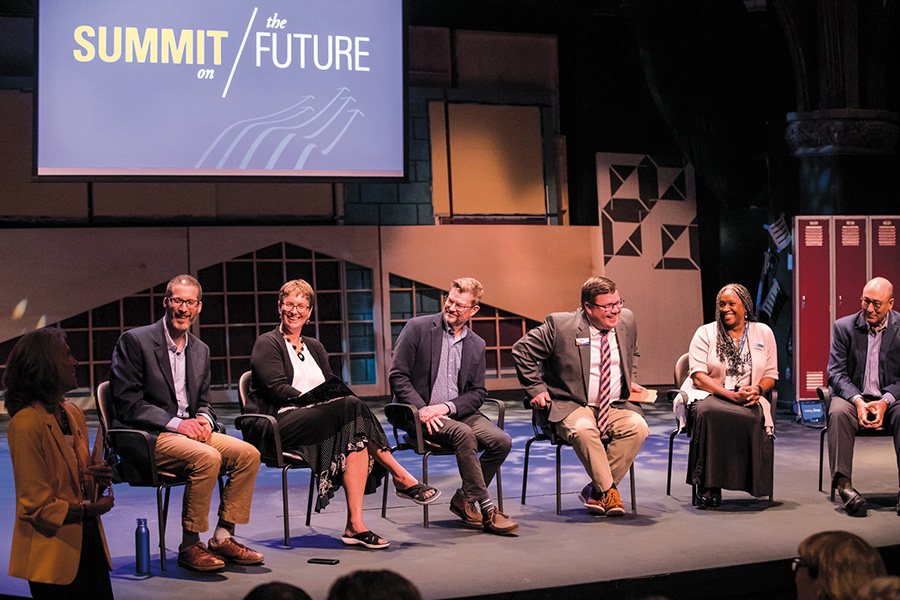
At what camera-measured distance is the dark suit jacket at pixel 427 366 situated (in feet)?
13.1

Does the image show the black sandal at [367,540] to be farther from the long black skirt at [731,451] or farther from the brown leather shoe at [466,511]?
the long black skirt at [731,451]

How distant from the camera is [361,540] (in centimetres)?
352

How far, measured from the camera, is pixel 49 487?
2.31 meters

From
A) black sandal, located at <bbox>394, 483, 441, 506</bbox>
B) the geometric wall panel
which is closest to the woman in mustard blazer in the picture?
black sandal, located at <bbox>394, 483, 441, 506</bbox>

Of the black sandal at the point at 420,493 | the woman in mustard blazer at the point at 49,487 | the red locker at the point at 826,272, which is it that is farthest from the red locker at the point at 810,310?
the woman in mustard blazer at the point at 49,487

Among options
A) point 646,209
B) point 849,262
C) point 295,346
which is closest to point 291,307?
point 295,346

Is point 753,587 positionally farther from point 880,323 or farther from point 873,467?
point 873,467

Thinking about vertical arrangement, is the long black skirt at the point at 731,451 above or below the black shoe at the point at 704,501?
above

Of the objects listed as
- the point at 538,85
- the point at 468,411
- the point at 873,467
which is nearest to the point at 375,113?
the point at 538,85

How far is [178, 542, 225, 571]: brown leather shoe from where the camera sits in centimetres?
318

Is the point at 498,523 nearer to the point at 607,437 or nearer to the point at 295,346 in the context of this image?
the point at 607,437

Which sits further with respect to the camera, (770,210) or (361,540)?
(770,210)

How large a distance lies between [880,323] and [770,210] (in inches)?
131

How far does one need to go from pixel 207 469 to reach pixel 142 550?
335mm
